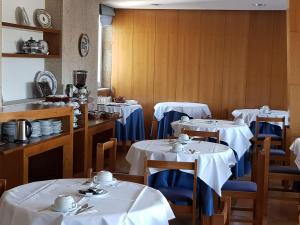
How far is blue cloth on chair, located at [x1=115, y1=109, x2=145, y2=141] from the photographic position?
319 inches

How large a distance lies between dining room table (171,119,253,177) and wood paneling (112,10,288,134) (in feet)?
9.82

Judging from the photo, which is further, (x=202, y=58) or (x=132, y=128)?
(x=202, y=58)

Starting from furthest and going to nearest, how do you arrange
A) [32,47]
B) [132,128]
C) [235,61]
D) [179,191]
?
1. [235,61]
2. [132,128]
3. [32,47]
4. [179,191]

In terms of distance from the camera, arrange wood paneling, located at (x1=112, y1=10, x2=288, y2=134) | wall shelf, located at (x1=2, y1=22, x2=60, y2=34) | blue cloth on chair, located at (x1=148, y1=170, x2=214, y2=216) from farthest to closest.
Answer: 1. wood paneling, located at (x1=112, y1=10, x2=288, y2=134)
2. wall shelf, located at (x1=2, y1=22, x2=60, y2=34)
3. blue cloth on chair, located at (x1=148, y1=170, x2=214, y2=216)

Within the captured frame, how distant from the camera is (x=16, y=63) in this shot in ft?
19.9

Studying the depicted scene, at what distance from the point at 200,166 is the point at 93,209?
174cm

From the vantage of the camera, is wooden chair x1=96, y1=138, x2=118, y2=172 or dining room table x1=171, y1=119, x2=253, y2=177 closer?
wooden chair x1=96, y1=138, x2=118, y2=172

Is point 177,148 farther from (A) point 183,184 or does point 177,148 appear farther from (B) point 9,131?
(B) point 9,131

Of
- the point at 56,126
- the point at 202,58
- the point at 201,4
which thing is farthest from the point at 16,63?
the point at 202,58

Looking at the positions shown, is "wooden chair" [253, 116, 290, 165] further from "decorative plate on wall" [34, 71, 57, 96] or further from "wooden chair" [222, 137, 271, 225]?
"decorative plate on wall" [34, 71, 57, 96]

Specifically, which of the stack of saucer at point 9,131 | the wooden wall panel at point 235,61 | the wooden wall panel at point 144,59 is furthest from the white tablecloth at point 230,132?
the wooden wall panel at point 144,59

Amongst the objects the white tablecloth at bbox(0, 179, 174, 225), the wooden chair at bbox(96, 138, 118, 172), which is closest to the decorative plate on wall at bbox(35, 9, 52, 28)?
the wooden chair at bbox(96, 138, 118, 172)

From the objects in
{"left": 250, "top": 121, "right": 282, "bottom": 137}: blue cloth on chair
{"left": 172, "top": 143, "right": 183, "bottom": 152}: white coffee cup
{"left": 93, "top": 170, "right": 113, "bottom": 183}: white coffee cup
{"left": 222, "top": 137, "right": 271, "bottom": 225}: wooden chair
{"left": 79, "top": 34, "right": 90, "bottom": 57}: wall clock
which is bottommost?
{"left": 222, "top": 137, "right": 271, "bottom": 225}: wooden chair

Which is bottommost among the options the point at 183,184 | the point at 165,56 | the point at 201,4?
the point at 183,184
